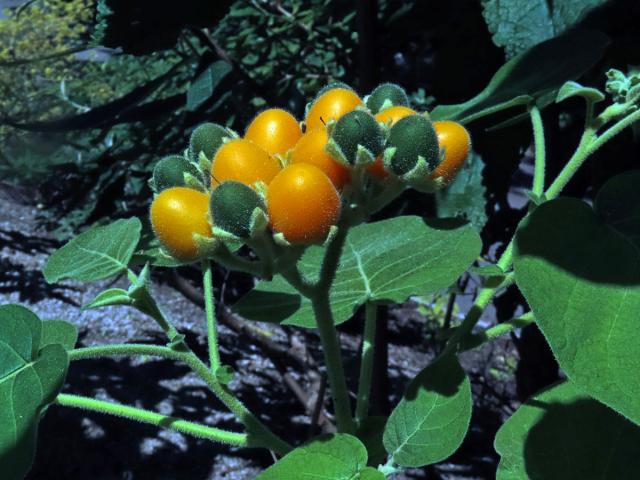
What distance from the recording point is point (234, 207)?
1.82 feet

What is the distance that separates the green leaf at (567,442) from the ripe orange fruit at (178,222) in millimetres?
365

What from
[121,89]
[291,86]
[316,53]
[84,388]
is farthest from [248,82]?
[121,89]

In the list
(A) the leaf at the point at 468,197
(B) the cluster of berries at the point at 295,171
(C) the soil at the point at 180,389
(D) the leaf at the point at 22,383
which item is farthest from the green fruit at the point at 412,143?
(C) the soil at the point at 180,389

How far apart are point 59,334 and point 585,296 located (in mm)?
509

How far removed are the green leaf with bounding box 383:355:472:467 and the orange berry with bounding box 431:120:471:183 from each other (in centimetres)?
17

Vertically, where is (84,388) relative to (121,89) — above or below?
below

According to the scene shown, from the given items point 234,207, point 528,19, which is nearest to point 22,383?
point 234,207

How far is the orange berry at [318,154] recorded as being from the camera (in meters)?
0.62

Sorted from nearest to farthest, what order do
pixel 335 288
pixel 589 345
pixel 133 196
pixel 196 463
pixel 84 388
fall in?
pixel 589 345 → pixel 335 288 → pixel 133 196 → pixel 196 463 → pixel 84 388

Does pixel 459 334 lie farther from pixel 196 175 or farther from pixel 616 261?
pixel 196 175

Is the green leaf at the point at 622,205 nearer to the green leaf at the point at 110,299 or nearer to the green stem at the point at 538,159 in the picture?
the green stem at the point at 538,159

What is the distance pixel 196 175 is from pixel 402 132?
0.19m

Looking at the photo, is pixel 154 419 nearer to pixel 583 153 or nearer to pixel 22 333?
pixel 22 333

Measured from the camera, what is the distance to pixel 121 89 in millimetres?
3135
